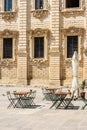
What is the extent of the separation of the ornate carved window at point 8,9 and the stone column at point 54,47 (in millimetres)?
3477

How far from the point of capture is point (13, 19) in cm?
3116

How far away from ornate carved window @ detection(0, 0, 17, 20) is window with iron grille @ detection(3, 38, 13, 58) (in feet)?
6.21

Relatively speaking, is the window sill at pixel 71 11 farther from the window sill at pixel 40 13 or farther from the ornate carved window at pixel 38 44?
the ornate carved window at pixel 38 44

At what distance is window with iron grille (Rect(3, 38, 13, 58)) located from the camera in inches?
1237

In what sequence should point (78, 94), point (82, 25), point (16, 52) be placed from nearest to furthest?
point (78, 94) → point (82, 25) → point (16, 52)

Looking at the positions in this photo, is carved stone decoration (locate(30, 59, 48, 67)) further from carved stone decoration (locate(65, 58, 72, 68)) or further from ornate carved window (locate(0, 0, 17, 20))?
ornate carved window (locate(0, 0, 17, 20))

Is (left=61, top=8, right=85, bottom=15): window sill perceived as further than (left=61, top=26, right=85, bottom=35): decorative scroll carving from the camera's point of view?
Yes

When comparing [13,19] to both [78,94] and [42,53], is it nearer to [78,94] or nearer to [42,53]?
[42,53]

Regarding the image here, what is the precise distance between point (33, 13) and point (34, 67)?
4.51 meters

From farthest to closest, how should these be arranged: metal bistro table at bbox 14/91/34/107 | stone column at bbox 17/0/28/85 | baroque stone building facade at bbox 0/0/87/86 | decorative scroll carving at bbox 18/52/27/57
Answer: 1. decorative scroll carving at bbox 18/52/27/57
2. stone column at bbox 17/0/28/85
3. baroque stone building facade at bbox 0/0/87/86
4. metal bistro table at bbox 14/91/34/107

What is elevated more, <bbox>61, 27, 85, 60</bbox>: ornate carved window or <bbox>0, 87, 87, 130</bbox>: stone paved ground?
<bbox>61, 27, 85, 60</bbox>: ornate carved window

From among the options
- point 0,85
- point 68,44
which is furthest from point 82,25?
point 0,85

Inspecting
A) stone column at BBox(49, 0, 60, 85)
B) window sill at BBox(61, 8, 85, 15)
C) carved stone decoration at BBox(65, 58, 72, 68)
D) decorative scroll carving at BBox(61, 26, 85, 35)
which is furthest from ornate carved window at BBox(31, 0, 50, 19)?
carved stone decoration at BBox(65, 58, 72, 68)

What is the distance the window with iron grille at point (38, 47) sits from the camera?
30.5 m
